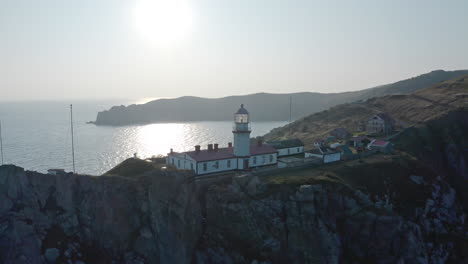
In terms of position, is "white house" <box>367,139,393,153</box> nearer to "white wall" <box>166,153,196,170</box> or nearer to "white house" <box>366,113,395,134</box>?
"white house" <box>366,113,395,134</box>

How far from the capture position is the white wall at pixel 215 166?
35.3 m

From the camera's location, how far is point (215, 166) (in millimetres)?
36531

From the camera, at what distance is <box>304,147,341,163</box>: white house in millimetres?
41531

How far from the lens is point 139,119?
613 feet

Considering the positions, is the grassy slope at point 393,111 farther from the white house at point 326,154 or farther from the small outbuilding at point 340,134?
the white house at point 326,154

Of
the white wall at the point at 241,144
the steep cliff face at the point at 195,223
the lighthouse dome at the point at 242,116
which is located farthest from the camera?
the white wall at the point at 241,144

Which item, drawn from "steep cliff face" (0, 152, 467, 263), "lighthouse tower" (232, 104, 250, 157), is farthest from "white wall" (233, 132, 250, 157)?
"steep cliff face" (0, 152, 467, 263)

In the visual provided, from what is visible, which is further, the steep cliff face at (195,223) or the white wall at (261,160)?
the white wall at (261,160)

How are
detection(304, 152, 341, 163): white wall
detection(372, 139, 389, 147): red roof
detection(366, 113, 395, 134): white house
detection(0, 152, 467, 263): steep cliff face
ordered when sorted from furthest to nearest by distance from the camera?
detection(366, 113, 395, 134): white house, detection(372, 139, 389, 147): red roof, detection(304, 152, 341, 163): white wall, detection(0, 152, 467, 263): steep cliff face

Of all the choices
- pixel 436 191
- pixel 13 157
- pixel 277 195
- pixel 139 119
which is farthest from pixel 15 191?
pixel 139 119

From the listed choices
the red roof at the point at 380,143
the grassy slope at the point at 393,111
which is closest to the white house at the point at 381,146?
the red roof at the point at 380,143

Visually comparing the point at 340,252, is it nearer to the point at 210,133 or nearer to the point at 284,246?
the point at 284,246

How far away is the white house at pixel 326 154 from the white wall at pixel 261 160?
4988 millimetres

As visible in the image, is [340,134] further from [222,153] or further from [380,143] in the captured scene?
[222,153]
